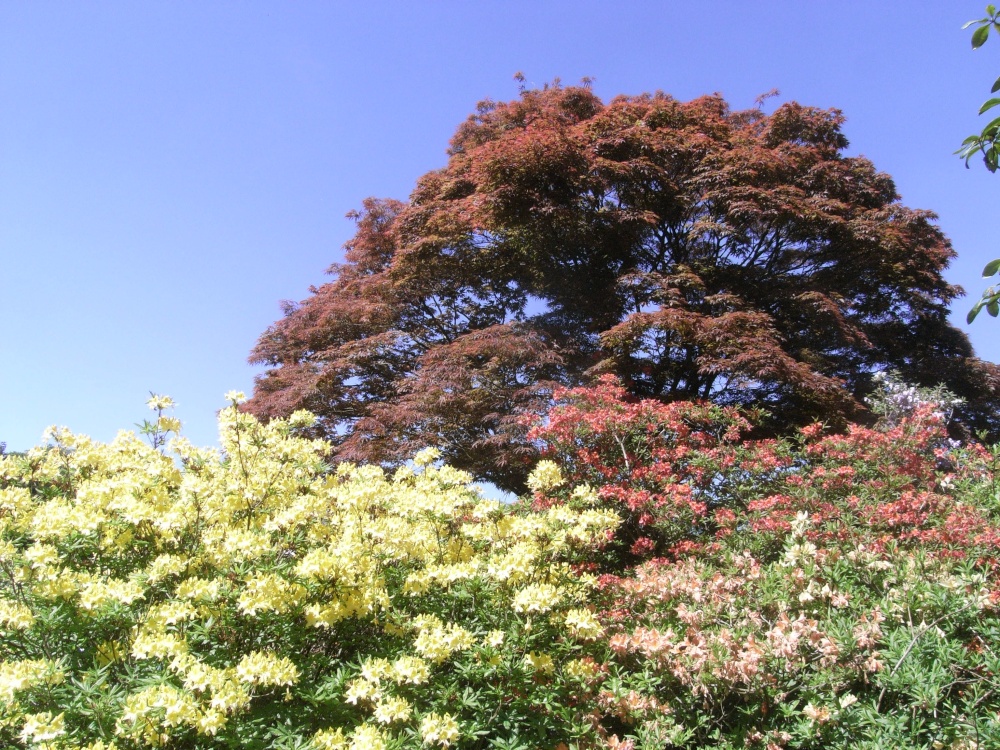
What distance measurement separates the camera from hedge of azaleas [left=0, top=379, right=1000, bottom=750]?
2.13 metres

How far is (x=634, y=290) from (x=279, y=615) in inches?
250

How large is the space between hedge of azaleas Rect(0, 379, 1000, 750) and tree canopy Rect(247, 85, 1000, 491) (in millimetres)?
3427

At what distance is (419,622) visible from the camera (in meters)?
2.41

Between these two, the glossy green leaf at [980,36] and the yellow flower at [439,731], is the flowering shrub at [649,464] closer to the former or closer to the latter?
the yellow flower at [439,731]

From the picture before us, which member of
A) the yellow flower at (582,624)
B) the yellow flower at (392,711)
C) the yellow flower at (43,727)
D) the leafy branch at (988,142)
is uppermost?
the leafy branch at (988,142)

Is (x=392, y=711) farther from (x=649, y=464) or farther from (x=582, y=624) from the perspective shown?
(x=649, y=464)

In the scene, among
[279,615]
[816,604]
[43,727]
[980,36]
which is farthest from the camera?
[816,604]

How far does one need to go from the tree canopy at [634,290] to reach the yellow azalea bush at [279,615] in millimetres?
3745

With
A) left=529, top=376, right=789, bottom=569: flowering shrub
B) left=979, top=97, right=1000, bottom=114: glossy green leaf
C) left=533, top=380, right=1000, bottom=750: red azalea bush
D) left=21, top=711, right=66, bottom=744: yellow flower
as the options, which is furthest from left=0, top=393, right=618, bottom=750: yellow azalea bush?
left=979, top=97, right=1000, bottom=114: glossy green leaf

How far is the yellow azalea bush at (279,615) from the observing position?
80.7 inches

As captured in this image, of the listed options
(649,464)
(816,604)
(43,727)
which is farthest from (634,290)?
(43,727)

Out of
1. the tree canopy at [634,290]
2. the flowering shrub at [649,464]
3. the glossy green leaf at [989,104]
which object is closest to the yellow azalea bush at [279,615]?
the flowering shrub at [649,464]

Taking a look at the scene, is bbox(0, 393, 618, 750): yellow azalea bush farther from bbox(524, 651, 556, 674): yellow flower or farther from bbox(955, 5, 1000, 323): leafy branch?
bbox(955, 5, 1000, 323): leafy branch

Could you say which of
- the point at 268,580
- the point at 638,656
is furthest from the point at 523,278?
the point at 268,580
